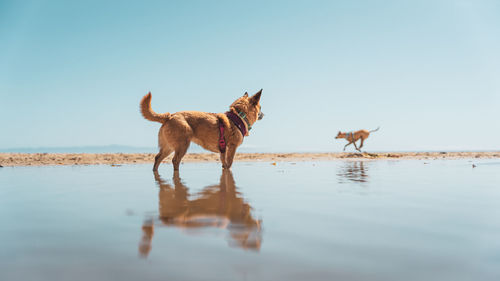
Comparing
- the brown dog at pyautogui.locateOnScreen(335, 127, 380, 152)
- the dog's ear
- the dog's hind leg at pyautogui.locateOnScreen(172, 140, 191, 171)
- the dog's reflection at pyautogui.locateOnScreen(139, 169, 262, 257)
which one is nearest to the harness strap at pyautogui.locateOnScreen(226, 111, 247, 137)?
the dog's ear

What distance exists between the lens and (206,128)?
6992mm

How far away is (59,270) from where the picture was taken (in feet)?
4.23

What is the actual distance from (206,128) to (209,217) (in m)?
4.91

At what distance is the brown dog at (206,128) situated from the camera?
22.0 feet

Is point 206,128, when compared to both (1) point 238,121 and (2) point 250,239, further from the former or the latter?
(2) point 250,239

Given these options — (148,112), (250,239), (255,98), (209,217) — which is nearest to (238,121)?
(255,98)

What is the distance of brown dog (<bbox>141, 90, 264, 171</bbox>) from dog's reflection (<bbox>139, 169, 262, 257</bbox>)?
349 cm

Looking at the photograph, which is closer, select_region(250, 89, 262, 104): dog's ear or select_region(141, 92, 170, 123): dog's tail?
select_region(141, 92, 170, 123): dog's tail

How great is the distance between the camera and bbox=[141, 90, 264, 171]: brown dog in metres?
6.69

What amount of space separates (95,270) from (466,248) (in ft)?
5.83

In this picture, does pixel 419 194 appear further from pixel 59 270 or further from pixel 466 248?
pixel 59 270

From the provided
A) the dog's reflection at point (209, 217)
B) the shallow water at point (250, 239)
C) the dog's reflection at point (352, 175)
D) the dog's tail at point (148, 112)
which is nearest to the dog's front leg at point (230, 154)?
the dog's tail at point (148, 112)

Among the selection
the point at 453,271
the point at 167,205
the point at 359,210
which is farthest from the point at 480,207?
the point at 167,205

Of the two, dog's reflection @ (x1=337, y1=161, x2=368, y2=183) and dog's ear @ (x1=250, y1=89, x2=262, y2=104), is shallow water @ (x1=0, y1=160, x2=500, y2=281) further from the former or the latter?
dog's ear @ (x1=250, y1=89, x2=262, y2=104)
